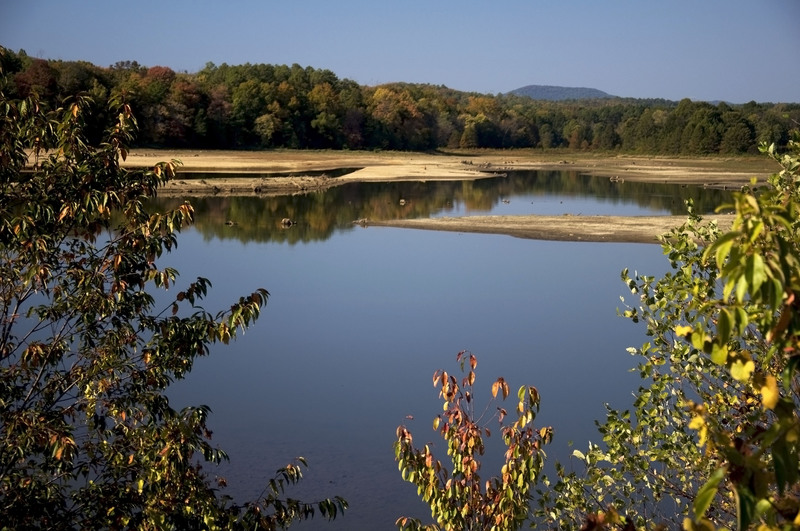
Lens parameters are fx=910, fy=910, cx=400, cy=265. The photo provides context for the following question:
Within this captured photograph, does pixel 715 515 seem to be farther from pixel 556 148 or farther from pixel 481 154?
pixel 556 148

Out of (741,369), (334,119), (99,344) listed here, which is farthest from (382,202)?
(334,119)

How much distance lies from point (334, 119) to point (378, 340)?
190 ft

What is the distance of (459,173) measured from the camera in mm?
47312

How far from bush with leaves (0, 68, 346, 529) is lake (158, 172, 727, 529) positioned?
9.49 ft

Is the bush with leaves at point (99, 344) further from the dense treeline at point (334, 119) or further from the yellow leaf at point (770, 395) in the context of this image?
the dense treeline at point (334, 119)

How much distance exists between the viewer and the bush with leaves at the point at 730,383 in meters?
1.65

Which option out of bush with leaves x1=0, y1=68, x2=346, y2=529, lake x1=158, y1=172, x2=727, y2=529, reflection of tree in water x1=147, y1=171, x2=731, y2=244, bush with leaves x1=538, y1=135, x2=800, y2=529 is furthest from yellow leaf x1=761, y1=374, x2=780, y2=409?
reflection of tree in water x1=147, y1=171, x2=731, y2=244

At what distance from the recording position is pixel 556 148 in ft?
295

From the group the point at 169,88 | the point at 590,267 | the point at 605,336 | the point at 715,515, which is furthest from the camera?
the point at 169,88

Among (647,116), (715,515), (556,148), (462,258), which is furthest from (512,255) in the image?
(556,148)

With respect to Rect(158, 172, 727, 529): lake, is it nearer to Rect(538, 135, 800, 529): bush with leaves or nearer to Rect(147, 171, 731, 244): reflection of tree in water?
Rect(147, 171, 731, 244): reflection of tree in water

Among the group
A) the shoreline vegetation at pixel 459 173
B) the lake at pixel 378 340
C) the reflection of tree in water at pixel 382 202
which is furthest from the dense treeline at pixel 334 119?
the lake at pixel 378 340

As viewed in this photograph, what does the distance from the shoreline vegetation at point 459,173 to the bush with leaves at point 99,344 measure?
5.90 meters

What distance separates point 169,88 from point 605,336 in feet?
162
